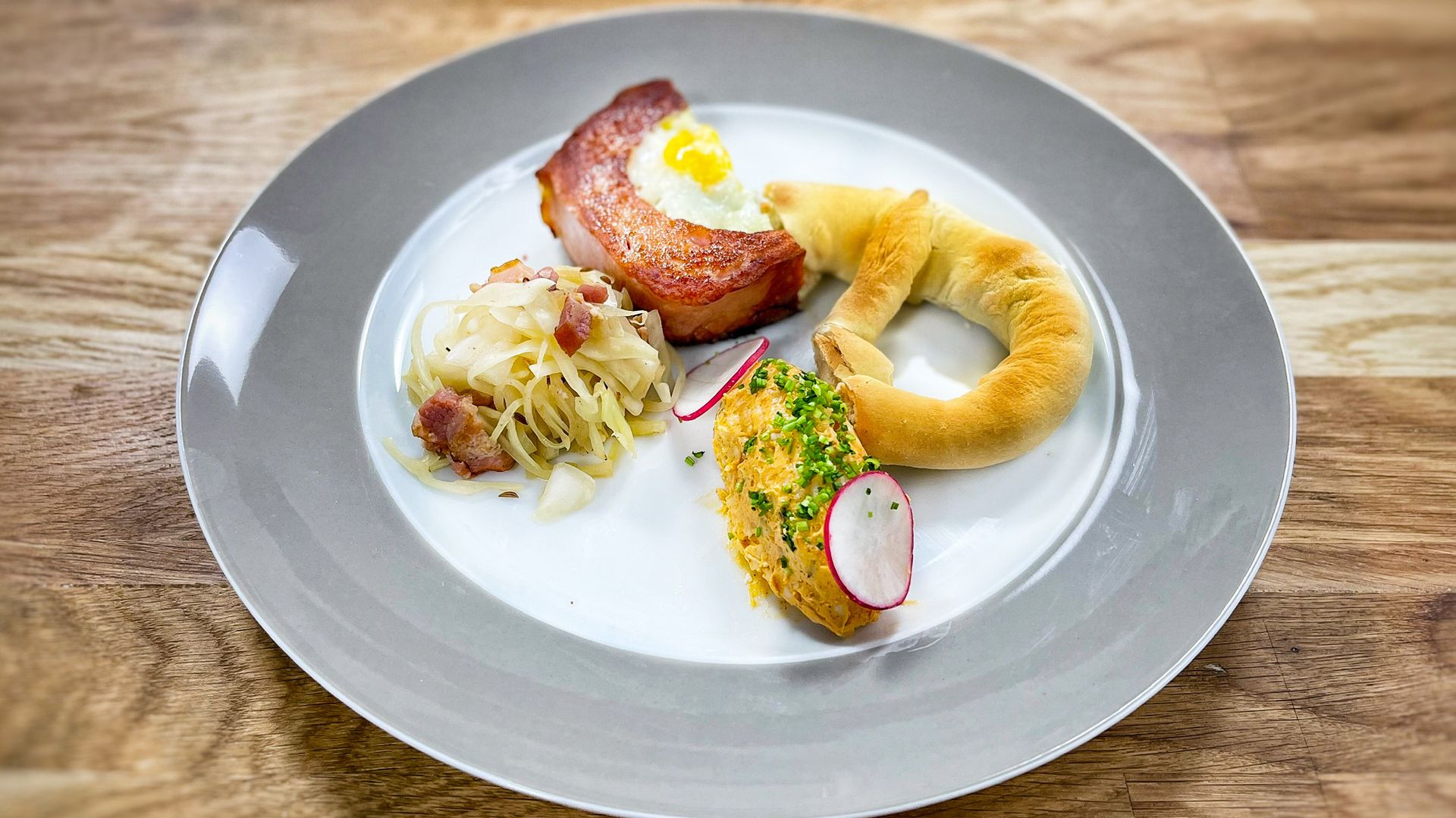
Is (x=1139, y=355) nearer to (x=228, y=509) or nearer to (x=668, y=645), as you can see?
(x=668, y=645)

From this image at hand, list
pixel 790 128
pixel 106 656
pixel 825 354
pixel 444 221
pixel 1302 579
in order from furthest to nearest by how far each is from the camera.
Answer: pixel 790 128
pixel 444 221
pixel 825 354
pixel 1302 579
pixel 106 656

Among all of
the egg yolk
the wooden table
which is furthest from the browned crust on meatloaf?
the wooden table

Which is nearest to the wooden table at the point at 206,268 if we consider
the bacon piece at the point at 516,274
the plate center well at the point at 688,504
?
the plate center well at the point at 688,504

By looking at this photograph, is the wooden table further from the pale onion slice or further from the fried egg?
the fried egg

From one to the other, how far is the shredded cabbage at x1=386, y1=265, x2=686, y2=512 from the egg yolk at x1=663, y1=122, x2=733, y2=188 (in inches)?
25.1

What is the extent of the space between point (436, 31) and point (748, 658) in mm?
3429

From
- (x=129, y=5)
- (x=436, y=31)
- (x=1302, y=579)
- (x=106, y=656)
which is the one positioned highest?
(x=129, y=5)

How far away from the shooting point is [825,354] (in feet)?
10.7

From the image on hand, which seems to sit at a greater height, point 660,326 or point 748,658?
point 660,326

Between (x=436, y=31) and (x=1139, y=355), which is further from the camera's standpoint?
(x=436, y=31)

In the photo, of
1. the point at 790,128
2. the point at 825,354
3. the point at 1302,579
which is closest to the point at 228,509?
the point at 825,354

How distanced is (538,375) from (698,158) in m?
1.05

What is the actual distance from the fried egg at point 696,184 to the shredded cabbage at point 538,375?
50 cm

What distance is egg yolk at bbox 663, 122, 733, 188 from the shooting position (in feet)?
11.9
